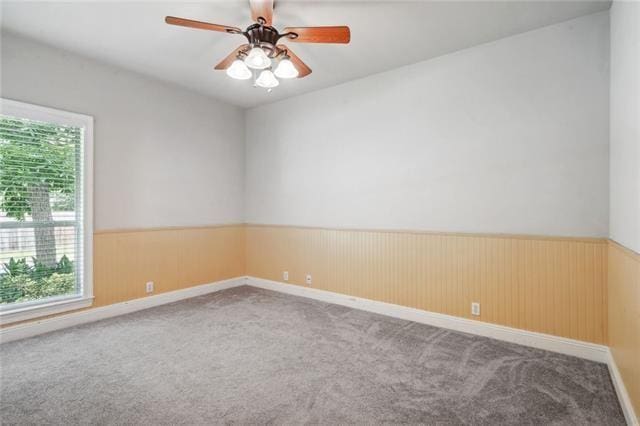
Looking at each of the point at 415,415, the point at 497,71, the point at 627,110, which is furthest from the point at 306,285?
the point at 627,110

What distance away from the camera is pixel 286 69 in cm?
247

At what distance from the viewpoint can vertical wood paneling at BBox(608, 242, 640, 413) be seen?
174 centimetres

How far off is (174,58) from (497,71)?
Result: 3.27 meters

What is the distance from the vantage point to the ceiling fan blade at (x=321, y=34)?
2.16 metres

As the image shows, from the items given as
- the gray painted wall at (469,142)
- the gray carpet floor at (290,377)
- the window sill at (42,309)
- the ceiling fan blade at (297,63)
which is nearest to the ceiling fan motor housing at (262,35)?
the ceiling fan blade at (297,63)

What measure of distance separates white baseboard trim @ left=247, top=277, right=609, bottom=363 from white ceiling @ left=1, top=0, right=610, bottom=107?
8.86 feet

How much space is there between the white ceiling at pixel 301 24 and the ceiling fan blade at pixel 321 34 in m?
0.46

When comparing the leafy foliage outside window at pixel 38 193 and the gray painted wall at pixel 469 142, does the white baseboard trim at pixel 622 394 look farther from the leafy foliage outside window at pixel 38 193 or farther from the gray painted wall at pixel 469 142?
the leafy foliage outside window at pixel 38 193

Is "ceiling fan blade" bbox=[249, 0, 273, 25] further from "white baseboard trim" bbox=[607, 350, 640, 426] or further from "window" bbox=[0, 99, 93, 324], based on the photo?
"white baseboard trim" bbox=[607, 350, 640, 426]

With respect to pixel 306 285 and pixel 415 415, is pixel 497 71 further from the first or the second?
pixel 306 285

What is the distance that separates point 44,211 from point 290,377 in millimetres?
2901

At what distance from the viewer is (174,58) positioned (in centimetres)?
348

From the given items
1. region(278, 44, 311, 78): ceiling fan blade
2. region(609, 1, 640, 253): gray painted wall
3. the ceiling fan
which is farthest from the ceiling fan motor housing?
region(609, 1, 640, 253): gray painted wall

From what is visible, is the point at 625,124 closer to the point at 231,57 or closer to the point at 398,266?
the point at 398,266
